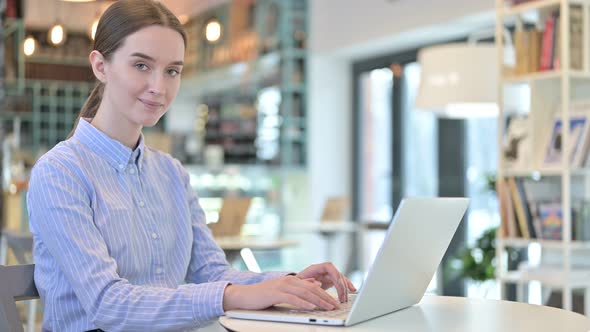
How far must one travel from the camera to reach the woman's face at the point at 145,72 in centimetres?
164

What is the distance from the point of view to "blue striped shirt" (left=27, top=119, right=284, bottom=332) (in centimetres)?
147

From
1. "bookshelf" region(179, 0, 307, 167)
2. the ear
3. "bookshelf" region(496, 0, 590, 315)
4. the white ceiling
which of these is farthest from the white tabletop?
the white ceiling

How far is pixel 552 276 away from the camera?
3859 millimetres

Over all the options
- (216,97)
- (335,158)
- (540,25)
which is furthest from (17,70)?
(216,97)

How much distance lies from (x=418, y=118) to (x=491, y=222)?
163 centimetres

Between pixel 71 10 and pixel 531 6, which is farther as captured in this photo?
pixel 71 10

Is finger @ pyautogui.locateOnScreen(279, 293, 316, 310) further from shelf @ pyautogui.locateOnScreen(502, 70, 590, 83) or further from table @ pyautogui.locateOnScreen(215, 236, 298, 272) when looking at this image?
table @ pyautogui.locateOnScreen(215, 236, 298, 272)

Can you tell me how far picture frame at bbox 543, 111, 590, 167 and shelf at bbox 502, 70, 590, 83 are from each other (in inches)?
7.4

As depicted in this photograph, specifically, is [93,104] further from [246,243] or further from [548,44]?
[246,243]

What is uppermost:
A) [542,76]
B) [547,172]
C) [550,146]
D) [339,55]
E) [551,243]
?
[339,55]

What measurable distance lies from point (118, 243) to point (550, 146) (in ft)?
9.31

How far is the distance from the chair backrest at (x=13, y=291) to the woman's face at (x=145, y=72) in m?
0.38

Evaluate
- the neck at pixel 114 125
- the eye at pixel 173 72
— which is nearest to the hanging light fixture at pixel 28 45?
the neck at pixel 114 125

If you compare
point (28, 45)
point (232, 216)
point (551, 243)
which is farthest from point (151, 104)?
point (28, 45)
